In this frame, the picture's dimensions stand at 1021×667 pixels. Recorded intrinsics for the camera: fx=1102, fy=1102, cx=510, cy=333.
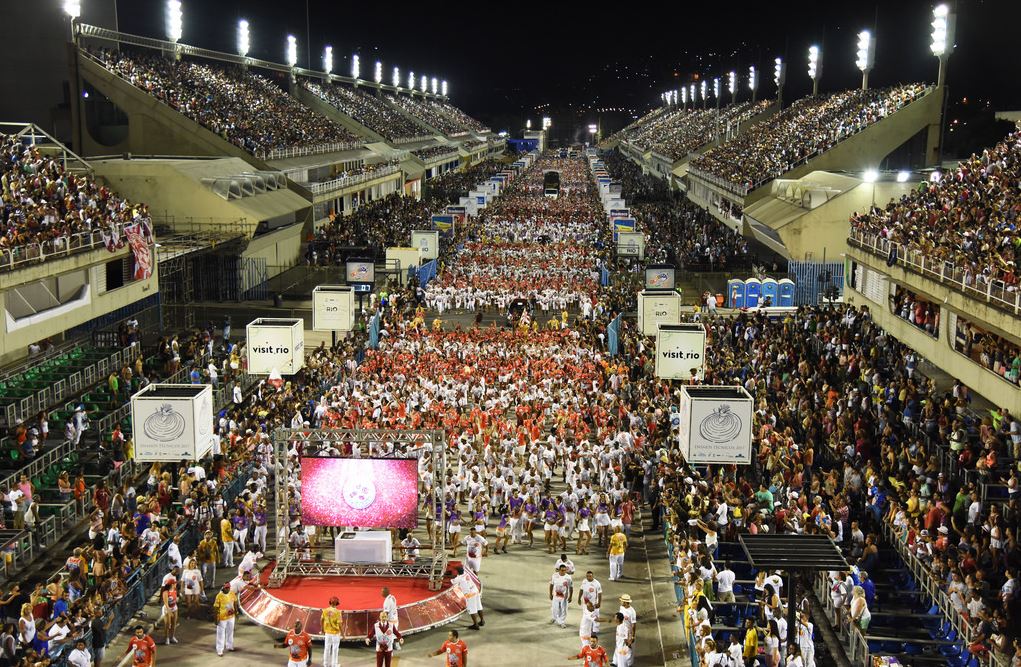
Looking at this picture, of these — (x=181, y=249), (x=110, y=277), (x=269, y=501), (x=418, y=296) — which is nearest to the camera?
(x=269, y=501)

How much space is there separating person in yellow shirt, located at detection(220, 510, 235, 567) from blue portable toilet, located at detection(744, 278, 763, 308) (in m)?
26.1

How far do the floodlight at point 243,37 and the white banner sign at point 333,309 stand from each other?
59036 millimetres

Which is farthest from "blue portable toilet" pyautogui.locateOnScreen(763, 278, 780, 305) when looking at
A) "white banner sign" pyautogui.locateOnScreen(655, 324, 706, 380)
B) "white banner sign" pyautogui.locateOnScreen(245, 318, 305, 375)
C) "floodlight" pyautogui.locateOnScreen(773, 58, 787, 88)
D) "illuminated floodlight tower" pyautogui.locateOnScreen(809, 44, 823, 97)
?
"floodlight" pyautogui.locateOnScreen(773, 58, 787, 88)

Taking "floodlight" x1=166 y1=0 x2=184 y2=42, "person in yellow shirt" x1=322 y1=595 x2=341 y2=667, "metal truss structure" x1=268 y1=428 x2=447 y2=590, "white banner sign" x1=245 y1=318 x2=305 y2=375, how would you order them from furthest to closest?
1. "floodlight" x1=166 y1=0 x2=184 y2=42
2. "white banner sign" x1=245 y1=318 x2=305 y2=375
3. "metal truss structure" x1=268 y1=428 x2=447 y2=590
4. "person in yellow shirt" x1=322 y1=595 x2=341 y2=667

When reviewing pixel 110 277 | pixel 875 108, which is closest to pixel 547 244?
pixel 875 108

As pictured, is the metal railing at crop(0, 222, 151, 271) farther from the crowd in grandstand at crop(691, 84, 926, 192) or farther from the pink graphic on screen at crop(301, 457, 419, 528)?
the crowd in grandstand at crop(691, 84, 926, 192)

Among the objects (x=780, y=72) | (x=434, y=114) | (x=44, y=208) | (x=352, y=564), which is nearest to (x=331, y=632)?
(x=352, y=564)

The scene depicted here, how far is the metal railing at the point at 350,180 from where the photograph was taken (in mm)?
64231

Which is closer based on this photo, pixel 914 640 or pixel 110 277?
pixel 914 640

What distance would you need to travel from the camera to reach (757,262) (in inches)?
2103

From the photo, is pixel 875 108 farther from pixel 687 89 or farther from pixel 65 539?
pixel 687 89

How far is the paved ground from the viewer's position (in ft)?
53.3

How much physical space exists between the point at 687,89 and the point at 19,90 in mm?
137351

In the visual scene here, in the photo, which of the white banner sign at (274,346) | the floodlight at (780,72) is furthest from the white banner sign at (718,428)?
the floodlight at (780,72)
